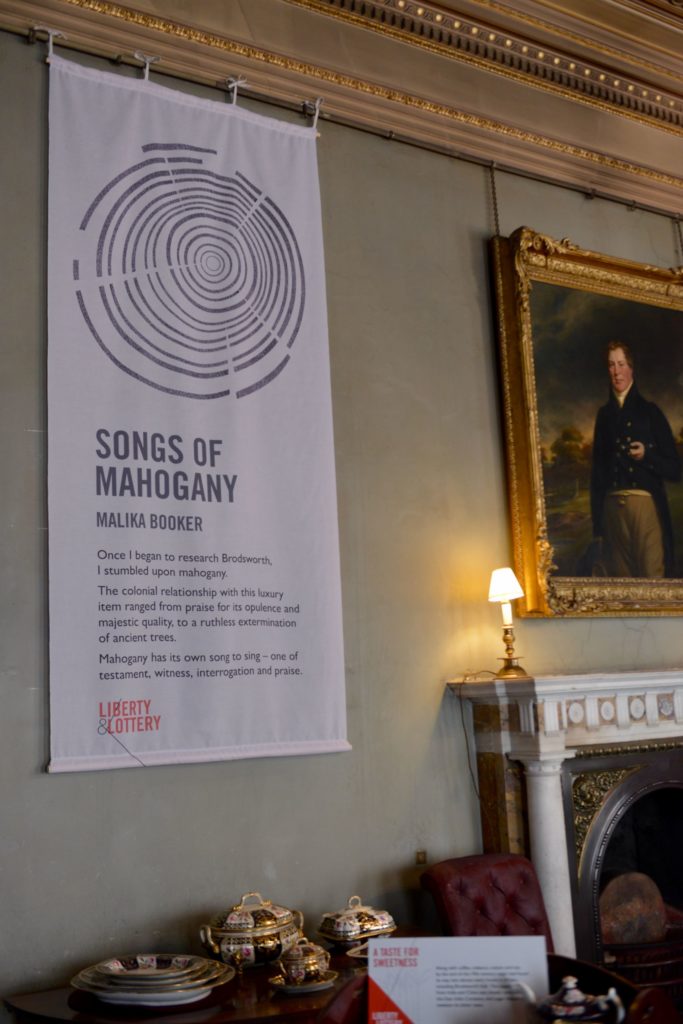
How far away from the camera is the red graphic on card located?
7.47 feet

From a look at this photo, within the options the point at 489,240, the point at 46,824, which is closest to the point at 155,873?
Result: the point at 46,824

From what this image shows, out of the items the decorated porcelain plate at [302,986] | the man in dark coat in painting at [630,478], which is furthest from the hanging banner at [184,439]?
the man in dark coat in painting at [630,478]

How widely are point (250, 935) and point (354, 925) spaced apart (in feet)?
1.51

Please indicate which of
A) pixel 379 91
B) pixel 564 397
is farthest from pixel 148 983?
pixel 379 91

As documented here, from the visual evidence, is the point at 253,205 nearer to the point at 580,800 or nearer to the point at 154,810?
the point at 154,810

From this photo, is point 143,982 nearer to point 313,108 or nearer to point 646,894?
point 646,894

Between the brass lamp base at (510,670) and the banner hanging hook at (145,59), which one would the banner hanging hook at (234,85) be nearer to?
the banner hanging hook at (145,59)

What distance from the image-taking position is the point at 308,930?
4320 mm

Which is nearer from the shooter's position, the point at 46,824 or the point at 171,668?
the point at 46,824

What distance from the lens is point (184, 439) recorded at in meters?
4.45

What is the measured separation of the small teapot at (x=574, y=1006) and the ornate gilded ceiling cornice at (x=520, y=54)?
460cm

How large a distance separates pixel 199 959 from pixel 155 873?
1.70 feet

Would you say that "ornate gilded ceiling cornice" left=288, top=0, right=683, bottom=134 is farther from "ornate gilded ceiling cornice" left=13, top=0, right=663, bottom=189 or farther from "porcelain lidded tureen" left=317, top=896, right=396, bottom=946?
"porcelain lidded tureen" left=317, top=896, right=396, bottom=946

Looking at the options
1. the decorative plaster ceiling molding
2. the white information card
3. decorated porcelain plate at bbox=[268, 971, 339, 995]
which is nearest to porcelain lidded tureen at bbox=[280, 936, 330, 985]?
decorated porcelain plate at bbox=[268, 971, 339, 995]
